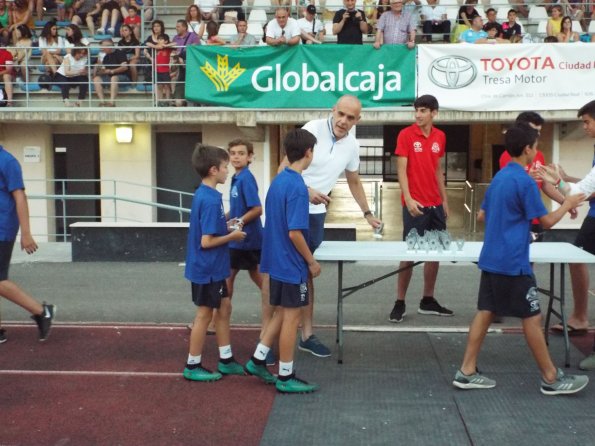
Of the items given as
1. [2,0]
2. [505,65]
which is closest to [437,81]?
[505,65]

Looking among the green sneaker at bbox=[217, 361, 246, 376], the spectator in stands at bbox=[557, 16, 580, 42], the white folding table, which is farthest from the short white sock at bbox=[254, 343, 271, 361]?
the spectator in stands at bbox=[557, 16, 580, 42]

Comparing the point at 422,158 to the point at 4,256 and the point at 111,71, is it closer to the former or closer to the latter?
the point at 4,256

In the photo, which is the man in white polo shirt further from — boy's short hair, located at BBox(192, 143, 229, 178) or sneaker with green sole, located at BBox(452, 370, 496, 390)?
sneaker with green sole, located at BBox(452, 370, 496, 390)

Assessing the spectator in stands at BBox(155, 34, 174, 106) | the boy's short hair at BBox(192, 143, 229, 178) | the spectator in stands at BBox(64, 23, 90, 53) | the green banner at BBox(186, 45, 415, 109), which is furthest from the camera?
the spectator in stands at BBox(64, 23, 90, 53)

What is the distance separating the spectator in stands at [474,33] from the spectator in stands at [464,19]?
310mm

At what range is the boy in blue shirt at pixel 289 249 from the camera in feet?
17.8

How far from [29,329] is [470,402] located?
14.5 ft

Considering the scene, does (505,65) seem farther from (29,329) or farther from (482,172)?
(29,329)

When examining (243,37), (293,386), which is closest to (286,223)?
(293,386)

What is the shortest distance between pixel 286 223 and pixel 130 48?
37.6ft

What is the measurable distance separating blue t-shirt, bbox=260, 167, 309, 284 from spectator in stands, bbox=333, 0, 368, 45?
9.50m

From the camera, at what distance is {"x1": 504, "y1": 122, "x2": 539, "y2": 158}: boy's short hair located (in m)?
5.54

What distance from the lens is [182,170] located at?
56.9 ft

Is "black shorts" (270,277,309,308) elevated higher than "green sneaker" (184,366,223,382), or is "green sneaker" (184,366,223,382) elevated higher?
"black shorts" (270,277,309,308)
